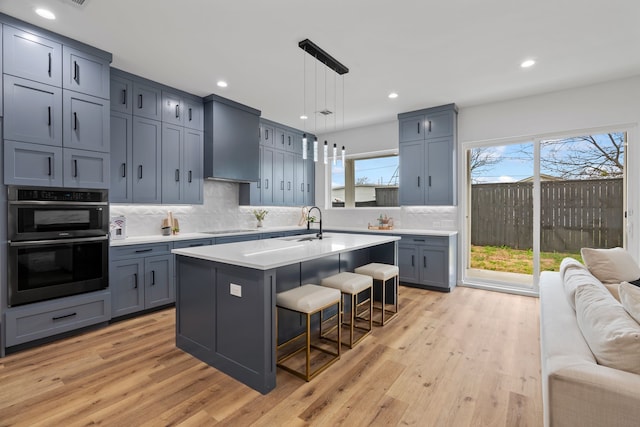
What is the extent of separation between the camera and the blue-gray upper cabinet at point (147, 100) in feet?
12.1

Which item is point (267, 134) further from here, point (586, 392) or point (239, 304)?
point (586, 392)

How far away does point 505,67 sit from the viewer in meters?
3.46

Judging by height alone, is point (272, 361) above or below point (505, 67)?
below

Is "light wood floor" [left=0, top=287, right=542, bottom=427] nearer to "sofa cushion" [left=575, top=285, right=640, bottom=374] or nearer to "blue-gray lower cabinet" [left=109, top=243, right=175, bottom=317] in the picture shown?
"blue-gray lower cabinet" [left=109, top=243, right=175, bottom=317]

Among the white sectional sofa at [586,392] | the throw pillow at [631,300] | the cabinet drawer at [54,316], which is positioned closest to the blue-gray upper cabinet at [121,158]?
the cabinet drawer at [54,316]

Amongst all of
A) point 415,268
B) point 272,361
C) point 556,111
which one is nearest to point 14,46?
point 272,361

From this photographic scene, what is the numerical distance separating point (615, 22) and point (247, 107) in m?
4.34

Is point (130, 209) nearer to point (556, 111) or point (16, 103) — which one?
point (16, 103)

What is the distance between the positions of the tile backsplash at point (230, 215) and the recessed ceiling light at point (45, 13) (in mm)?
1938

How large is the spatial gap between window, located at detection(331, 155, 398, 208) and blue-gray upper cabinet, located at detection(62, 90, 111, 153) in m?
4.20

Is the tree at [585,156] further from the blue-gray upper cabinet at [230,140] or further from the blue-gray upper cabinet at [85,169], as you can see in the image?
the blue-gray upper cabinet at [85,169]

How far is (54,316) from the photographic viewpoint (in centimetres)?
280

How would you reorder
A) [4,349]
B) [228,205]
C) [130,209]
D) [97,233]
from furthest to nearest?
1. [228,205]
2. [130,209]
3. [97,233]
4. [4,349]

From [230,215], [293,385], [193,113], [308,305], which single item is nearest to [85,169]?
[193,113]
